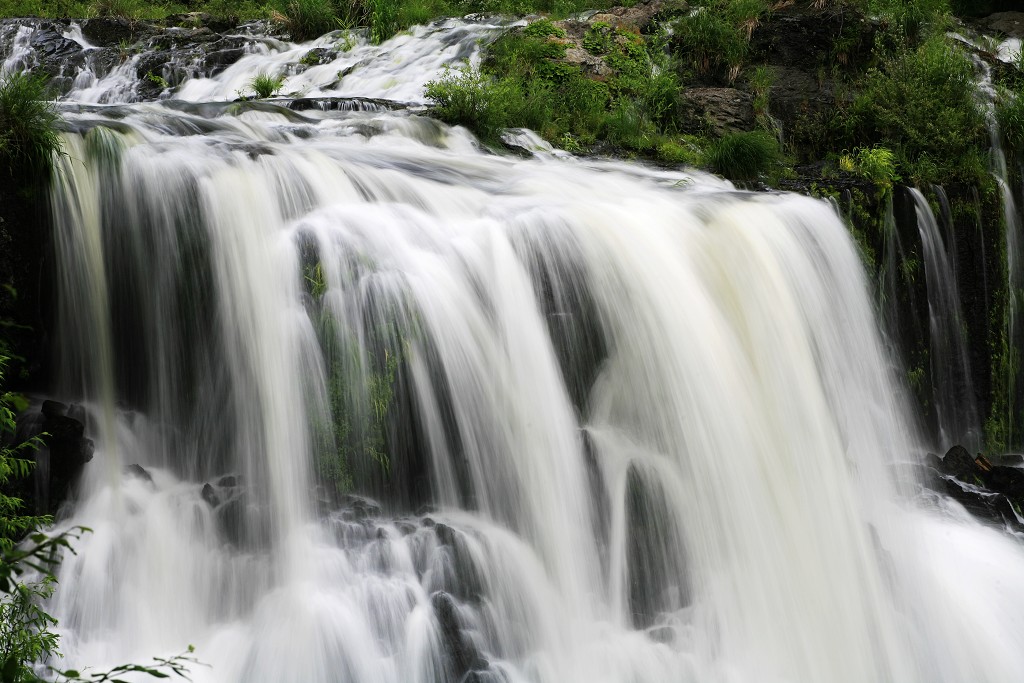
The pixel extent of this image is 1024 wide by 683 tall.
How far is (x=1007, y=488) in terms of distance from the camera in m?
6.11

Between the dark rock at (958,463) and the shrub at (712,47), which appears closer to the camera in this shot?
the dark rock at (958,463)

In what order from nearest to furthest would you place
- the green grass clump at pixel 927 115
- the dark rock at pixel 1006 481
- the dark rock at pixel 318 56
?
the dark rock at pixel 1006 481 < the green grass clump at pixel 927 115 < the dark rock at pixel 318 56

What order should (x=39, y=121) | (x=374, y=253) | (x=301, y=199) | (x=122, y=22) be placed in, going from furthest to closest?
1. (x=122, y=22)
2. (x=301, y=199)
3. (x=374, y=253)
4. (x=39, y=121)

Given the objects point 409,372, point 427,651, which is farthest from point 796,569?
point 409,372

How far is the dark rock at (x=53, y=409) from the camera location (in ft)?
14.5

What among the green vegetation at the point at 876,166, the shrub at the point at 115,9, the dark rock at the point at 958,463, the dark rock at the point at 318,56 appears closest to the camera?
the dark rock at the point at 958,463

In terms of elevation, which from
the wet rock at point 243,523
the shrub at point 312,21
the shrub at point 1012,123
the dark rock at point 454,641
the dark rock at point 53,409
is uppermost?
the shrub at point 312,21

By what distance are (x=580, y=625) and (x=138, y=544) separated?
234 centimetres

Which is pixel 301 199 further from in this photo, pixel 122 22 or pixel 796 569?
pixel 122 22

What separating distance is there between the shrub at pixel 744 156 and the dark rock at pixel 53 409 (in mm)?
6187

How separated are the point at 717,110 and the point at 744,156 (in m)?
1.82

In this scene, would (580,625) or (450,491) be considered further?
(450,491)

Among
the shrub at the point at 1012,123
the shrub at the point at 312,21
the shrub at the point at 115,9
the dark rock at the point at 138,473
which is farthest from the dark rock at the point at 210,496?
the shrub at the point at 115,9

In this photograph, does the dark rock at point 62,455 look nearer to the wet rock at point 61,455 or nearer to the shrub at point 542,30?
the wet rock at point 61,455
